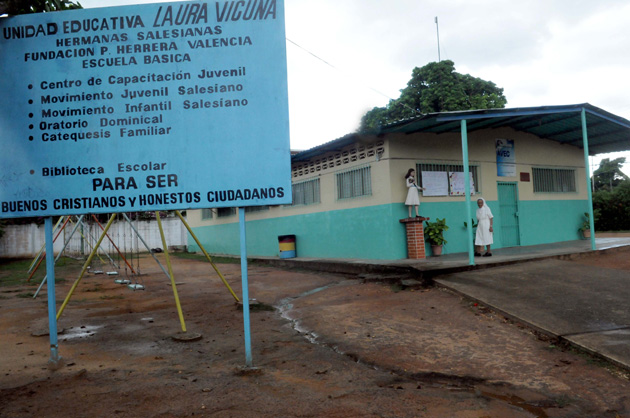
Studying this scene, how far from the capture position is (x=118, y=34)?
4.84 m

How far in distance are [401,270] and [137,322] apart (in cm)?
533

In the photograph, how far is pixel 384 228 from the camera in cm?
1202

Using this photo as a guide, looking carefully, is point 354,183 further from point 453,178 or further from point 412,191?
point 453,178

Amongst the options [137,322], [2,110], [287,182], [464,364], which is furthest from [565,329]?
[2,110]

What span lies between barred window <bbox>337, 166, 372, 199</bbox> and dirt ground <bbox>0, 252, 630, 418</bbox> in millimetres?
4791

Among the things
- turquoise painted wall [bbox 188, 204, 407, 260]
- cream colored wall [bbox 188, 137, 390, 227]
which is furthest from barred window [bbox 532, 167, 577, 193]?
cream colored wall [bbox 188, 137, 390, 227]

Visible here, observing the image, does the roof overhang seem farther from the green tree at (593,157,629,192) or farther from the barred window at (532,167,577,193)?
the green tree at (593,157,629,192)

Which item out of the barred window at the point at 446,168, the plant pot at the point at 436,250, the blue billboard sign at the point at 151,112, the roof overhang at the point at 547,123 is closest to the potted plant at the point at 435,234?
the plant pot at the point at 436,250

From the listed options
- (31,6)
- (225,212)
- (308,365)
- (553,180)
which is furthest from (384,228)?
(225,212)

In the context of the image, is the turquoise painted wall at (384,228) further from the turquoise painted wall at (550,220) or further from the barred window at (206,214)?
the barred window at (206,214)

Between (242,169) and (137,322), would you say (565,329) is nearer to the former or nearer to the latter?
(242,169)

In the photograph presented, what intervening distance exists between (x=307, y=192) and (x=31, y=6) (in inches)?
440

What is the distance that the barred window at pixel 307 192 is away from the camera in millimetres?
15320

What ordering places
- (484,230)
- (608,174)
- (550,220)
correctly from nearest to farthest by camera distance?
1. (484,230)
2. (550,220)
3. (608,174)
